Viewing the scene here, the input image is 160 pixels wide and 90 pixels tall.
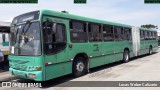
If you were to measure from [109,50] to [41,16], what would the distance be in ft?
18.8

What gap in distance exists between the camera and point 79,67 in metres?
9.62

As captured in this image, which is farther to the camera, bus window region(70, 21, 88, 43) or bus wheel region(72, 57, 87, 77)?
bus wheel region(72, 57, 87, 77)

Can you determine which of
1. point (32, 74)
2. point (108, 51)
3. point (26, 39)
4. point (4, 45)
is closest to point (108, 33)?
point (108, 51)

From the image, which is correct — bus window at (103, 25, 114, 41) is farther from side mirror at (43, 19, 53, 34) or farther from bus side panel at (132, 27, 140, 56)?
side mirror at (43, 19, 53, 34)

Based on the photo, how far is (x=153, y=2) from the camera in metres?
13.5

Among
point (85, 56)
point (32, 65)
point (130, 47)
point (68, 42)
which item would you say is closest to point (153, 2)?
point (130, 47)

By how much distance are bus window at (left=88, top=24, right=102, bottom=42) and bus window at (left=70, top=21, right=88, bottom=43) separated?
48cm

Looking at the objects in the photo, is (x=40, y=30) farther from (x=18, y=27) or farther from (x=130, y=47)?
(x=130, y=47)

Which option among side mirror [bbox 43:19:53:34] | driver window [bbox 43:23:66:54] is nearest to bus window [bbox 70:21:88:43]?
driver window [bbox 43:23:66:54]

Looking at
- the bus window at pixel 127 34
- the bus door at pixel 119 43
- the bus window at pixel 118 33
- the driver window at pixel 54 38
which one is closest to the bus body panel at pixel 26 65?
the driver window at pixel 54 38

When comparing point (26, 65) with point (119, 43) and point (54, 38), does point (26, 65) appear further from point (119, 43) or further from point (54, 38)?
point (119, 43)

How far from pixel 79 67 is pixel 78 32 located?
64.0 inches

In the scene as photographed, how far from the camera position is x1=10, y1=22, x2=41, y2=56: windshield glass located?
24.7 feet

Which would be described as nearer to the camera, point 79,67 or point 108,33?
point 79,67
